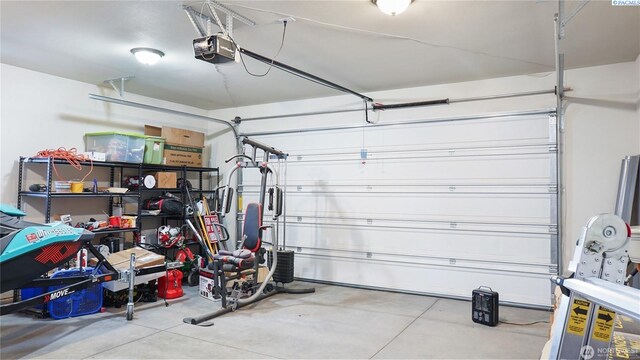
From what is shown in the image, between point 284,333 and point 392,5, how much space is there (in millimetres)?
3034

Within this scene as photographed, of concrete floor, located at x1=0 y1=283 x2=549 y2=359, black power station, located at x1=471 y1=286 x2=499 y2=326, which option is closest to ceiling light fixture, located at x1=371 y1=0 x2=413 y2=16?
concrete floor, located at x1=0 y1=283 x2=549 y2=359

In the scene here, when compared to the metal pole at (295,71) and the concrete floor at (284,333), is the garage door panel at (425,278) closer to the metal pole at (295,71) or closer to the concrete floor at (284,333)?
the concrete floor at (284,333)

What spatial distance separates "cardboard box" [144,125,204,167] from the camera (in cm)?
614

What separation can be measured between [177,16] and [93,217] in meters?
3.50

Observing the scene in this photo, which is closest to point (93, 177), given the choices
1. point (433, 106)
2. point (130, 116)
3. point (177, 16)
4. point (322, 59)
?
point (130, 116)

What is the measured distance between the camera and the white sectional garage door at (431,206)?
480 centimetres

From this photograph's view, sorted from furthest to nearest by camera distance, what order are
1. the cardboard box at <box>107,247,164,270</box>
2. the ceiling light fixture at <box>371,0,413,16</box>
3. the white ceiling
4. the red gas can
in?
the red gas can → the cardboard box at <box>107,247,164,270</box> → the white ceiling → the ceiling light fixture at <box>371,0,413,16</box>

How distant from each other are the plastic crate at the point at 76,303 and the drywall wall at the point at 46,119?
1.43 metres

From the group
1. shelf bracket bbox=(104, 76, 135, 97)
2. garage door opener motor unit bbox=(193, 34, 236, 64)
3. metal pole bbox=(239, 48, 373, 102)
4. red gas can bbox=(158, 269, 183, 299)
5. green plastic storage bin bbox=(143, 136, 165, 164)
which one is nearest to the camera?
Answer: garage door opener motor unit bbox=(193, 34, 236, 64)

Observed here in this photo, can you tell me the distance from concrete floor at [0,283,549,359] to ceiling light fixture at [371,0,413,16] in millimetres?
2760

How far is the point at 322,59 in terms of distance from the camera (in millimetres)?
4496

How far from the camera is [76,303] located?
4.23 m

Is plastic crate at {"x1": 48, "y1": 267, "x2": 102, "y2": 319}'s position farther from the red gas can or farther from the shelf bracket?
the shelf bracket

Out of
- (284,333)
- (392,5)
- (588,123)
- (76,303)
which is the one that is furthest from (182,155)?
(588,123)
